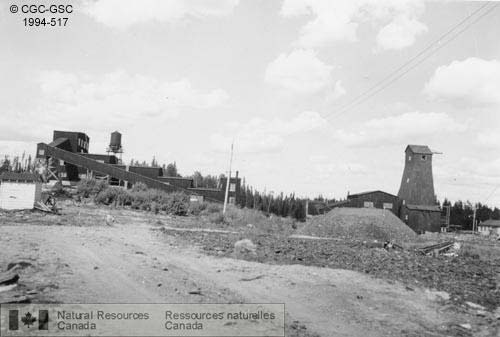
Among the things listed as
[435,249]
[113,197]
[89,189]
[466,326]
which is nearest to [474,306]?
[466,326]

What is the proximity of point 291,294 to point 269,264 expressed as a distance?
308 cm

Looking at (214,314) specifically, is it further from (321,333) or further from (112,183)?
(112,183)

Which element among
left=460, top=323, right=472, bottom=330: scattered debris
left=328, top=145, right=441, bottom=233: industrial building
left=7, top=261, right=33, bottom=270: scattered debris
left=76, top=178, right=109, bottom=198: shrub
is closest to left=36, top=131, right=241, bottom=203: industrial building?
left=76, top=178, right=109, bottom=198: shrub

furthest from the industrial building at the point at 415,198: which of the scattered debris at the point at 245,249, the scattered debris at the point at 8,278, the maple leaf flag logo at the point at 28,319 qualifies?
the maple leaf flag logo at the point at 28,319

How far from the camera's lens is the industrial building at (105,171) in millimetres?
40406

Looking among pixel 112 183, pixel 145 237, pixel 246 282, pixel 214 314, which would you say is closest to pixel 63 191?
pixel 112 183

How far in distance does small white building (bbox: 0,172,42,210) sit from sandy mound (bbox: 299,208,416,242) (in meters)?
16.6

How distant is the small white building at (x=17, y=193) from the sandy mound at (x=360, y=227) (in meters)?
16.6

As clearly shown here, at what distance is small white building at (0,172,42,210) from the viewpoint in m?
21.1

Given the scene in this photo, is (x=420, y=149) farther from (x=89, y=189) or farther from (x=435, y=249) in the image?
(x=89, y=189)

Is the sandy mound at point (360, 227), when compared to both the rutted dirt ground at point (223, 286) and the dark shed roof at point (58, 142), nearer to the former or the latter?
the rutted dirt ground at point (223, 286)

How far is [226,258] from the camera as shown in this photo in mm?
12258

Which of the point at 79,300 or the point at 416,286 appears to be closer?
the point at 79,300

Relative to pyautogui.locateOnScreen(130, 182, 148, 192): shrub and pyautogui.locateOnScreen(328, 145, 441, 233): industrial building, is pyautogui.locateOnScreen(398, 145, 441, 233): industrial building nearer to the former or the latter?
pyautogui.locateOnScreen(328, 145, 441, 233): industrial building
